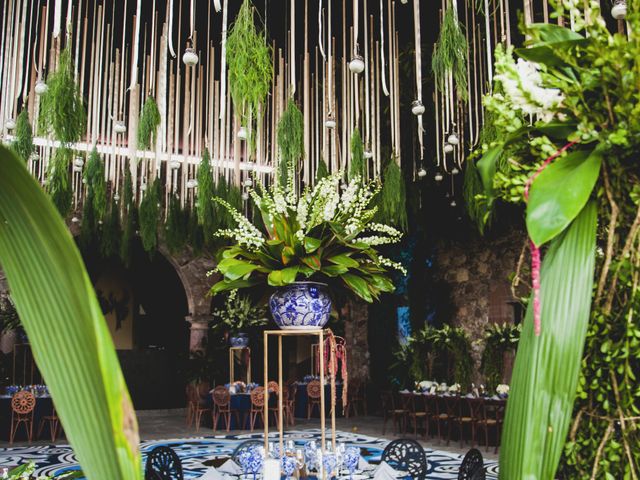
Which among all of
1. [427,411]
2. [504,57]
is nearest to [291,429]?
[427,411]

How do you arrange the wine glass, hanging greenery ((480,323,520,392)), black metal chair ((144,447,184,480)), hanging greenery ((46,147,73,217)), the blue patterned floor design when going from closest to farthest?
the wine glass < black metal chair ((144,447,184,480)) < hanging greenery ((46,147,73,217)) < the blue patterned floor design < hanging greenery ((480,323,520,392))

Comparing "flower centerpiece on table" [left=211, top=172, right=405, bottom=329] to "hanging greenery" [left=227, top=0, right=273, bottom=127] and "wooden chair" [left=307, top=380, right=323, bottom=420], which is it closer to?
"hanging greenery" [left=227, top=0, right=273, bottom=127]

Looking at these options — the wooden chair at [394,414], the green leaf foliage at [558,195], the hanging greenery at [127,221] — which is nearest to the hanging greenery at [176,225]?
the hanging greenery at [127,221]

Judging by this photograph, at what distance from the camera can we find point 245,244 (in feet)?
8.84

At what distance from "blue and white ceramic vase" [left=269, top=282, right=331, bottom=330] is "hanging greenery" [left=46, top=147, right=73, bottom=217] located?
117 inches

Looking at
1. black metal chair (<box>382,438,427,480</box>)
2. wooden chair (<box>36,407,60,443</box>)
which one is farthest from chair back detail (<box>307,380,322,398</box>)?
black metal chair (<box>382,438,427,480</box>)

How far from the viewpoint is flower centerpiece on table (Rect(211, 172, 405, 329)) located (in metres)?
2.49

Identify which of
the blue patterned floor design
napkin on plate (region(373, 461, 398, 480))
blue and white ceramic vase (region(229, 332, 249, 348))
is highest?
blue and white ceramic vase (region(229, 332, 249, 348))

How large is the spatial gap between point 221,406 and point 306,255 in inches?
315

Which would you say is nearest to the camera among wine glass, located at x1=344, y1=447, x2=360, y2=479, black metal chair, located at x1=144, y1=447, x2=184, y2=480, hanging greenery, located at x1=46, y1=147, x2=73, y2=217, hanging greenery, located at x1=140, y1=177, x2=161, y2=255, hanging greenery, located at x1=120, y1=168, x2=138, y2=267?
wine glass, located at x1=344, y1=447, x2=360, y2=479

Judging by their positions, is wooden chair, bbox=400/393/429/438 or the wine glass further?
wooden chair, bbox=400/393/429/438

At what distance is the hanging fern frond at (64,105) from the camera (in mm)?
4000

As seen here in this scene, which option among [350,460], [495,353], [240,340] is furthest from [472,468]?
[240,340]

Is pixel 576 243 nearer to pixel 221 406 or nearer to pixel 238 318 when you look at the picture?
pixel 221 406
